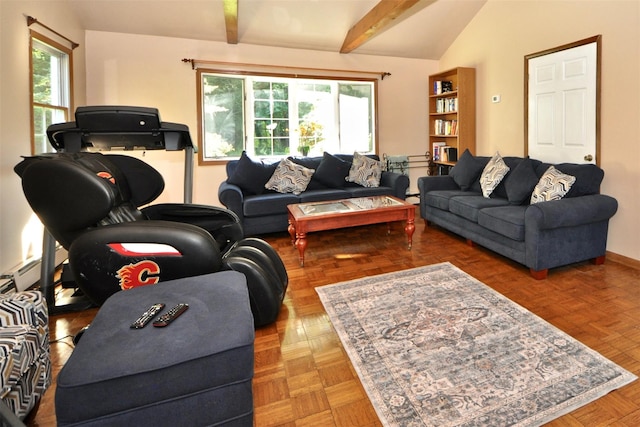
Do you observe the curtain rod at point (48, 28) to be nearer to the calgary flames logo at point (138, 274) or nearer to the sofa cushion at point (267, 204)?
the sofa cushion at point (267, 204)

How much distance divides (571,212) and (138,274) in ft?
10.1

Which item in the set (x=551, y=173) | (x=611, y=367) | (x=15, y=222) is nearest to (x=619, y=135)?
(x=551, y=173)

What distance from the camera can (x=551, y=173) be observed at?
3156mm

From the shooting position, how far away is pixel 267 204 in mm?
3961

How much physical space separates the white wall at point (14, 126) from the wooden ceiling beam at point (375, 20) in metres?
3.27

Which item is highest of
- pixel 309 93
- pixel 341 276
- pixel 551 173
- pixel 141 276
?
pixel 309 93

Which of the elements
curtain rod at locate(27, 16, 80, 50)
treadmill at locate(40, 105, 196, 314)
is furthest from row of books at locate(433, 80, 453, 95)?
curtain rod at locate(27, 16, 80, 50)

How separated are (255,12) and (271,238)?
2707 mm

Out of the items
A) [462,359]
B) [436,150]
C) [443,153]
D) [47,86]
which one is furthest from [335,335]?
[436,150]

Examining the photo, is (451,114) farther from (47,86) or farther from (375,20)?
(47,86)

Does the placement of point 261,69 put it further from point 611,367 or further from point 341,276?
point 611,367

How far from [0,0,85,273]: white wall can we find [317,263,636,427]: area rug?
246 cm

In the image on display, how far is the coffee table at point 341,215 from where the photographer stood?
3150mm

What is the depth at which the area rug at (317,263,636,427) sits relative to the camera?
1445 mm
